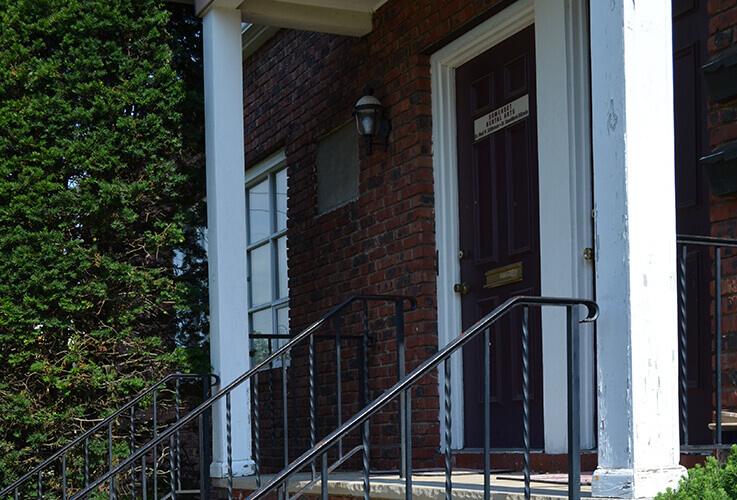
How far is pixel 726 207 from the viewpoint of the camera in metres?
3.93

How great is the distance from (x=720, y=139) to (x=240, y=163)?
10.0 ft

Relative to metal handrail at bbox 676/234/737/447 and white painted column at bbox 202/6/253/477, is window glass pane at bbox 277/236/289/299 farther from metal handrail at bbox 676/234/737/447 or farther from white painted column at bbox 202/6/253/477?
metal handrail at bbox 676/234/737/447

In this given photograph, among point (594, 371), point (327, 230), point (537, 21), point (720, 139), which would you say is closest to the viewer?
point (720, 139)

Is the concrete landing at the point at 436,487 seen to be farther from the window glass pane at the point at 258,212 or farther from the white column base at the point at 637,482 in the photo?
the window glass pane at the point at 258,212

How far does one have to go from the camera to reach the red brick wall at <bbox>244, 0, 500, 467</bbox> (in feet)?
19.4

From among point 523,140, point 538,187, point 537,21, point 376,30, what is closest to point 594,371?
point 538,187

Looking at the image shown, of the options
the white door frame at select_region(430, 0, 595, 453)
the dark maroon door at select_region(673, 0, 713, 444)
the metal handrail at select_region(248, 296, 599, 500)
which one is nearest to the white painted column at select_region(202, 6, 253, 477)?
the white door frame at select_region(430, 0, 595, 453)

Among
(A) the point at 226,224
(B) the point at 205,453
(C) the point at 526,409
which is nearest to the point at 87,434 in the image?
(B) the point at 205,453

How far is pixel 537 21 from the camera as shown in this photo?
16.9ft

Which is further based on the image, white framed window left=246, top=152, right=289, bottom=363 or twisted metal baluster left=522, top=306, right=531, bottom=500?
white framed window left=246, top=152, right=289, bottom=363

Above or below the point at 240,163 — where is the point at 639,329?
below

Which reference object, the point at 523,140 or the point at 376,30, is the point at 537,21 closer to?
the point at 523,140

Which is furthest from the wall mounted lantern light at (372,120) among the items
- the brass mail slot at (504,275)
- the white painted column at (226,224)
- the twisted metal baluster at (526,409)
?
the twisted metal baluster at (526,409)

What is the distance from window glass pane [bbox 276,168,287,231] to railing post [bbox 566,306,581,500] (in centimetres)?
498
